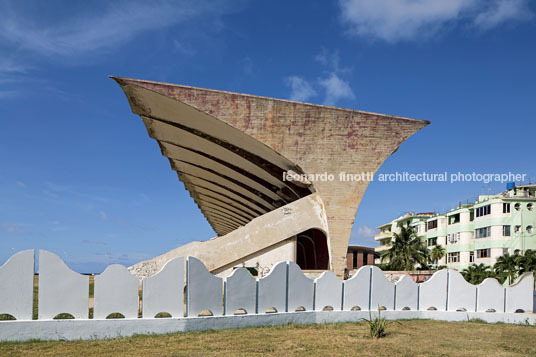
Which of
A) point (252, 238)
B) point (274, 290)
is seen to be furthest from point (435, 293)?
point (252, 238)

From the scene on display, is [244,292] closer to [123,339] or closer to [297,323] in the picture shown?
[297,323]

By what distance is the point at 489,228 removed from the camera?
126ft

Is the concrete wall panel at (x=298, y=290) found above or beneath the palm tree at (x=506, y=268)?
above

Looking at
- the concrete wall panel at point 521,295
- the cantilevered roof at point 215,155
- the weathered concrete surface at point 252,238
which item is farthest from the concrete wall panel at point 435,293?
the cantilevered roof at point 215,155

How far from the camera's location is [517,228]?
36.8 metres

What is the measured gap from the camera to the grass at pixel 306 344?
7.32 meters

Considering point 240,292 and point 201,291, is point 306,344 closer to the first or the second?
point 240,292

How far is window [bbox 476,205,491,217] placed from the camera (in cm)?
3869

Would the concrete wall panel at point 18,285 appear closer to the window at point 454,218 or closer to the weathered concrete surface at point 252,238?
the weathered concrete surface at point 252,238

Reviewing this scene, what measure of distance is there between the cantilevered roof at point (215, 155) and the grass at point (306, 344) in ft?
26.3

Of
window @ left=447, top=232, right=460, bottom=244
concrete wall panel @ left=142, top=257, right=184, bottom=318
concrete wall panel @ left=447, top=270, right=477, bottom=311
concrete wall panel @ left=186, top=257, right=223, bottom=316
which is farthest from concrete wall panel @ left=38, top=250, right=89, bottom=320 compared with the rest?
window @ left=447, top=232, right=460, bottom=244

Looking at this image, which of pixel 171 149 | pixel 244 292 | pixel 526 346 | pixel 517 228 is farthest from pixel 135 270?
pixel 517 228

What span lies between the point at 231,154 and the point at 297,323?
36.4 feet

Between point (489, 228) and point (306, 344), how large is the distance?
3470 centimetres
